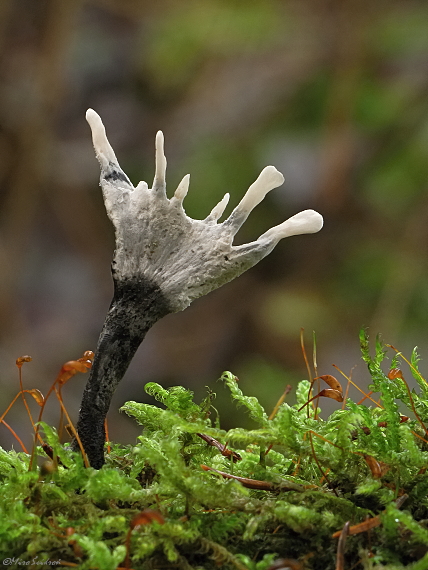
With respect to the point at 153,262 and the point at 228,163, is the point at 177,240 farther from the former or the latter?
the point at 228,163

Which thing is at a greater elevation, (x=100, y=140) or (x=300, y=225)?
(x=100, y=140)

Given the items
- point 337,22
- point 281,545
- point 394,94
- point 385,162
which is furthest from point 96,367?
point 337,22

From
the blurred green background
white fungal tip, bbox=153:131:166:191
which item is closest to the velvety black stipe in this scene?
white fungal tip, bbox=153:131:166:191

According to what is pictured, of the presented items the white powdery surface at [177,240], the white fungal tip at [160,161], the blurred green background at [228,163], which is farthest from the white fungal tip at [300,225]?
the blurred green background at [228,163]

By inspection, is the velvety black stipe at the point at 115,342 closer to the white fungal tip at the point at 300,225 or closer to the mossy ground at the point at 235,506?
the mossy ground at the point at 235,506

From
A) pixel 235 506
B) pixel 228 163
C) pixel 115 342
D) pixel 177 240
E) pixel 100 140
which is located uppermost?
pixel 228 163

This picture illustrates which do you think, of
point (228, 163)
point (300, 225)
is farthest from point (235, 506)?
point (228, 163)

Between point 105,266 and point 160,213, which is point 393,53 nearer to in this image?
point 105,266
